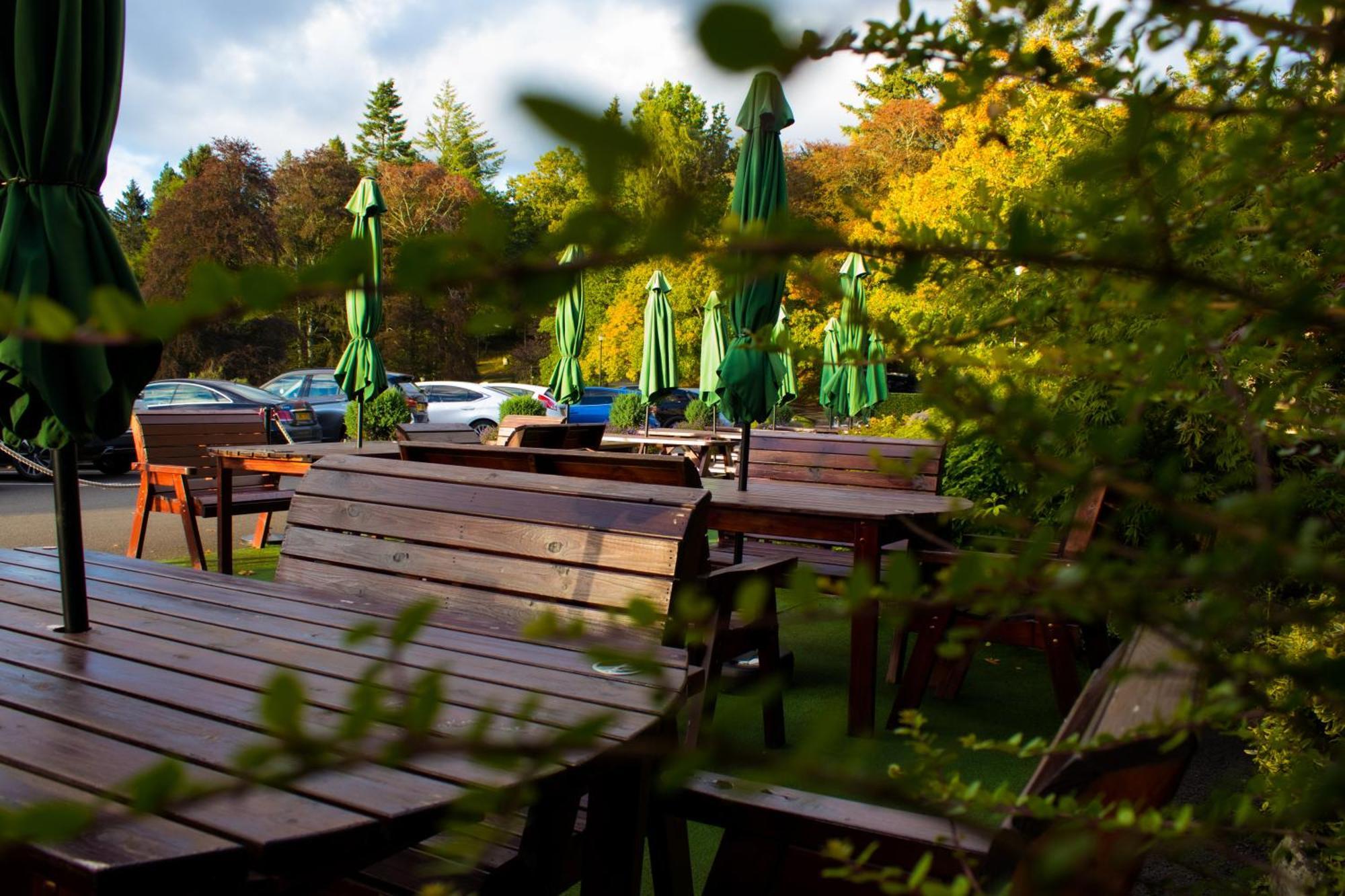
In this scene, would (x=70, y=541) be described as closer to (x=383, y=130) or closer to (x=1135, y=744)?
(x=1135, y=744)

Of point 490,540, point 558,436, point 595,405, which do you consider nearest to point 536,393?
point 595,405

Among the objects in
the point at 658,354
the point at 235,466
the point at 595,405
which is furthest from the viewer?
the point at 595,405

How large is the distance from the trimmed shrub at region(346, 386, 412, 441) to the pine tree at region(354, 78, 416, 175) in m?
45.9

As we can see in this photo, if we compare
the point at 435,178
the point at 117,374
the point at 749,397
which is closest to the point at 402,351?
the point at 435,178

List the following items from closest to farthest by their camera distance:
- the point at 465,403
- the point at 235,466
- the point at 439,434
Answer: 1. the point at 235,466
2. the point at 439,434
3. the point at 465,403

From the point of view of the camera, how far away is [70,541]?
6.41ft

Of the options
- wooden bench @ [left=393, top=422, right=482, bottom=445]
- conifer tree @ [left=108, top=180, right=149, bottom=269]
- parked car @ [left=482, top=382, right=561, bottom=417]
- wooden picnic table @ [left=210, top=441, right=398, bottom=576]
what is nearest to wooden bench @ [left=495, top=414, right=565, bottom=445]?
wooden bench @ [left=393, top=422, right=482, bottom=445]

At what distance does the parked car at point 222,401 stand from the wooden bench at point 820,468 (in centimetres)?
901

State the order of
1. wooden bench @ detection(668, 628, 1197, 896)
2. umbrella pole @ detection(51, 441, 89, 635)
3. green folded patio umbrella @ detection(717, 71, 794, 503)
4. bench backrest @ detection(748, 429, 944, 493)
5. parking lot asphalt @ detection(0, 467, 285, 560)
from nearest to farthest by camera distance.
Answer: wooden bench @ detection(668, 628, 1197, 896)
umbrella pole @ detection(51, 441, 89, 635)
green folded patio umbrella @ detection(717, 71, 794, 503)
bench backrest @ detection(748, 429, 944, 493)
parking lot asphalt @ detection(0, 467, 285, 560)

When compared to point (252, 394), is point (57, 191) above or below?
above

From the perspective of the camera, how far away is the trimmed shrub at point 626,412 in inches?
677

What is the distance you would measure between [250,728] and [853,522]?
2.84 meters

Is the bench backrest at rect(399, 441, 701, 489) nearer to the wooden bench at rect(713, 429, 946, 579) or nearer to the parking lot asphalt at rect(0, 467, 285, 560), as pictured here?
the wooden bench at rect(713, 429, 946, 579)

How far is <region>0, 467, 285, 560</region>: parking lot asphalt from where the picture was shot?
7.85 meters
